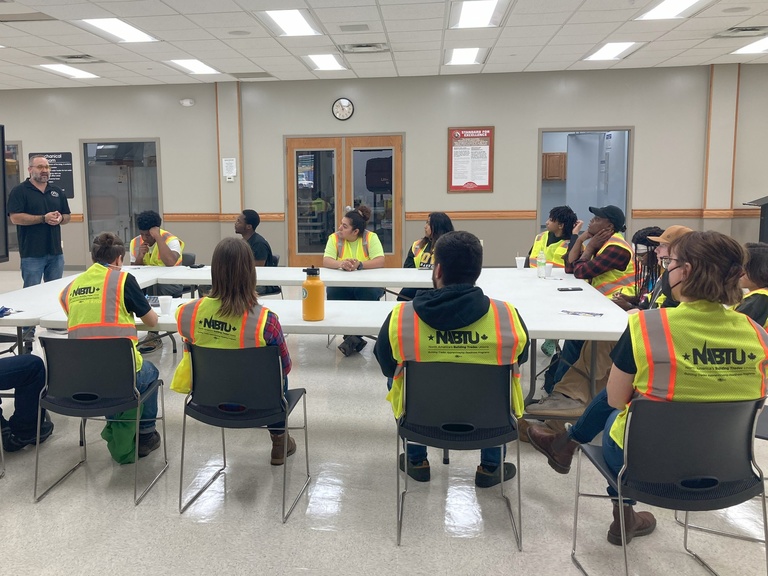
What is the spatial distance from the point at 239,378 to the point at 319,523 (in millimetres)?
636

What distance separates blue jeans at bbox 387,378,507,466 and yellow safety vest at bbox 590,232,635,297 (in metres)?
1.76

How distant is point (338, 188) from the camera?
29.0ft

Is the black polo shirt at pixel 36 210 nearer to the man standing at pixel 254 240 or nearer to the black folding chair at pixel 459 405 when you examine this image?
the man standing at pixel 254 240

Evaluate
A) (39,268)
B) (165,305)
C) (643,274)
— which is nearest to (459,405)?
(165,305)

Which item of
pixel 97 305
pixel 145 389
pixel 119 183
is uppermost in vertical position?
pixel 119 183

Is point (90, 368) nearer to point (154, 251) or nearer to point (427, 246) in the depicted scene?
point (154, 251)

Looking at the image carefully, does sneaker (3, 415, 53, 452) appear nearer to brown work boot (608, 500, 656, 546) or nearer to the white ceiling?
brown work boot (608, 500, 656, 546)

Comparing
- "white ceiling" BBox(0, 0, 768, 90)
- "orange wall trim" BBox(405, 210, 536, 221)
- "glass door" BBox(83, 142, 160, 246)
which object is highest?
"white ceiling" BBox(0, 0, 768, 90)

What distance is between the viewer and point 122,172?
933 centimetres

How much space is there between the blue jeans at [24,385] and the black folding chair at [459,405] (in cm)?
184

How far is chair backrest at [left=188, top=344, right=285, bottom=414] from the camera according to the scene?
223 centimetres

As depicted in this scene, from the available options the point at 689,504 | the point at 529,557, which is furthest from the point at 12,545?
the point at 689,504

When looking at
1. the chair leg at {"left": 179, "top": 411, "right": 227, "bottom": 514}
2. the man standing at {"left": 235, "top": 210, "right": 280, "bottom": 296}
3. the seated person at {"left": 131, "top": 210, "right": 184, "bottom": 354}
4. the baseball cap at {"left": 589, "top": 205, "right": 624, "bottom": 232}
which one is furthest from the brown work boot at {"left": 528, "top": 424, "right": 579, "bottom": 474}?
the seated person at {"left": 131, "top": 210, "right": 184, "bottom": 354}

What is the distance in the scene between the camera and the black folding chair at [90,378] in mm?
2348
